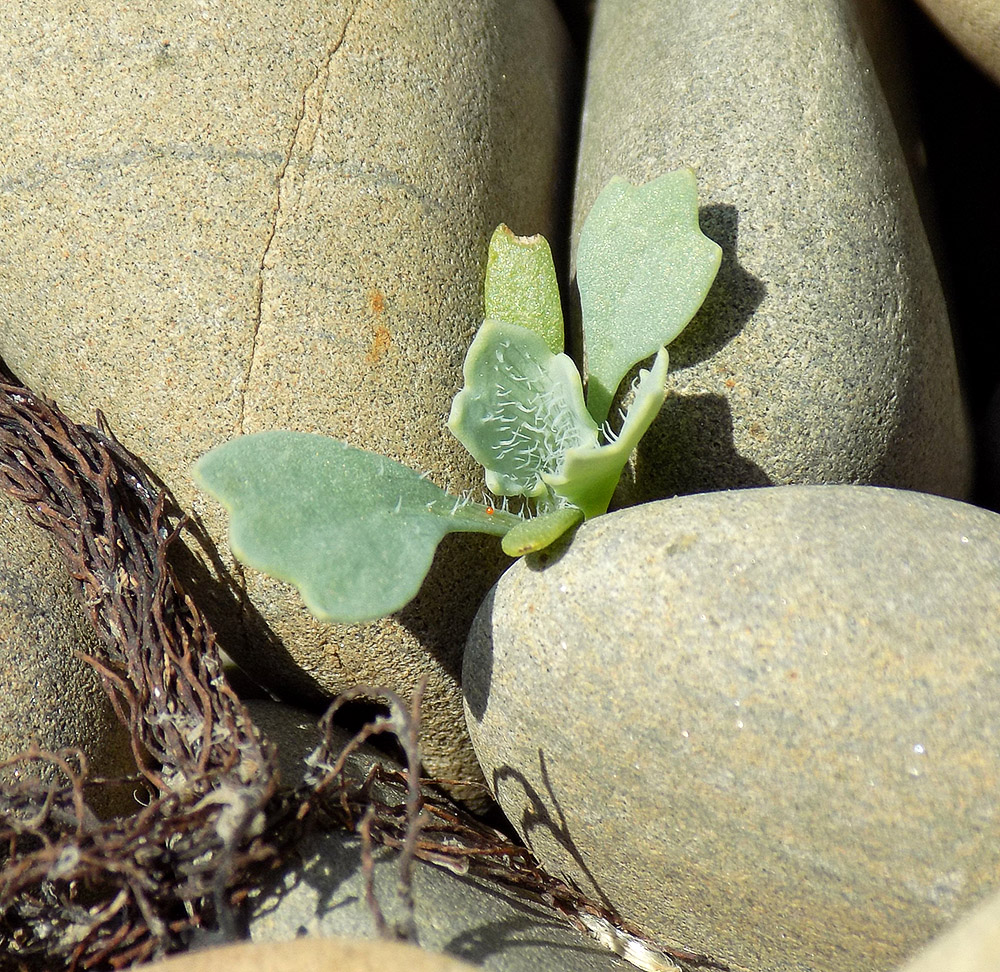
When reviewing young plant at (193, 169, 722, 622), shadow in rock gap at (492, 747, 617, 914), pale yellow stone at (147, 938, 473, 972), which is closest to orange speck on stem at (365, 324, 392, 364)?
young plant at (193, 169, 722, 622)

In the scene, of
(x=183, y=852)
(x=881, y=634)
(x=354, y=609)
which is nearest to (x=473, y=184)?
(x=354, y=609)

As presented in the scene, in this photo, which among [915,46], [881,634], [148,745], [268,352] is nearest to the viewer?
[881,634]

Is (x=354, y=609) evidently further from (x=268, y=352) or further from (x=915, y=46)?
(x=915, y=46)

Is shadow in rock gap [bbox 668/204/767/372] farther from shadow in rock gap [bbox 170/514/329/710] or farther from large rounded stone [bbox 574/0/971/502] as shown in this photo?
shadow in rock gap [bbox 170/514/329/710]

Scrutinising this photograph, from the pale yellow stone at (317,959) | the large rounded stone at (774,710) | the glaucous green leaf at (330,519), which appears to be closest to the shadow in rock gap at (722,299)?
the large rounded stone at (774,710)

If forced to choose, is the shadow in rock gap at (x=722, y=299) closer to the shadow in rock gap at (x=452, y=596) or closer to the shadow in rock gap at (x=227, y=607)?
the shadow in rock gap at (x=452, y=596)

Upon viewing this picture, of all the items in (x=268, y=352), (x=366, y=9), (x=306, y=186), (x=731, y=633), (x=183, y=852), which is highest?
(x=366, y=9)

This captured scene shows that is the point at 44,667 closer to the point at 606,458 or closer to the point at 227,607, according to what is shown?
the point at 227,607

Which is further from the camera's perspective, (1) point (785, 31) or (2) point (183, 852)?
(1) point (785, 31)
